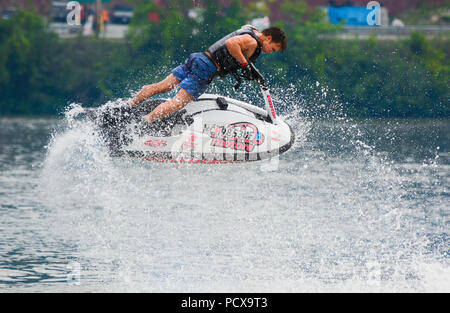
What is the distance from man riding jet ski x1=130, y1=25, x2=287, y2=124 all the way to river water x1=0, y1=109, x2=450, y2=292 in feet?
3.57

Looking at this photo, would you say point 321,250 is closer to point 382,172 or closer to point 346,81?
point 382,172

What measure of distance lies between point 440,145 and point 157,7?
44.4ft

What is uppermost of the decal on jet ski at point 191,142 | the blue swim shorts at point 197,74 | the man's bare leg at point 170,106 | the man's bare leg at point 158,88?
the blue swim shorts at point 197,74

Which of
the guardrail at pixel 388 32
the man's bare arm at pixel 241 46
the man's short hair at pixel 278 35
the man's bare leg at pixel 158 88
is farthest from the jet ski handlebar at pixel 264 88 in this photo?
the guardrail at pixel 388 32

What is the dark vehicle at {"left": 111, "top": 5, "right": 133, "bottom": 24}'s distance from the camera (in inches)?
1774

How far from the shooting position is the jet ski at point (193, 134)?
43.2 ft

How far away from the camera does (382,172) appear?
26.1 meters

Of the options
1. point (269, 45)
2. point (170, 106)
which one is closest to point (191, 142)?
point (170, 106)

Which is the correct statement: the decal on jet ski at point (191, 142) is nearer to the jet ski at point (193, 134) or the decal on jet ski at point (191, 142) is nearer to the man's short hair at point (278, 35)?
the jet ski at point (193, 134)

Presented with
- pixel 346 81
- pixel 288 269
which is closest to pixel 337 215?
pixel 288 269

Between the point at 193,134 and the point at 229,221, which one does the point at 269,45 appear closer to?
the point at 193,134

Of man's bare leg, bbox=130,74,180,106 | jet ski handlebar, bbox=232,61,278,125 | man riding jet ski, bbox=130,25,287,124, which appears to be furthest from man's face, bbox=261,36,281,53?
man's bare leg, bbox=130,74,180,106

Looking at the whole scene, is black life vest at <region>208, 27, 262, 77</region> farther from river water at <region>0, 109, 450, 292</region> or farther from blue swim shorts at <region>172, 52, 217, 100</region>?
river water at <region>0, 109, 450, 292</region>

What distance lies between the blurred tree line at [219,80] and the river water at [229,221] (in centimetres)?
549
